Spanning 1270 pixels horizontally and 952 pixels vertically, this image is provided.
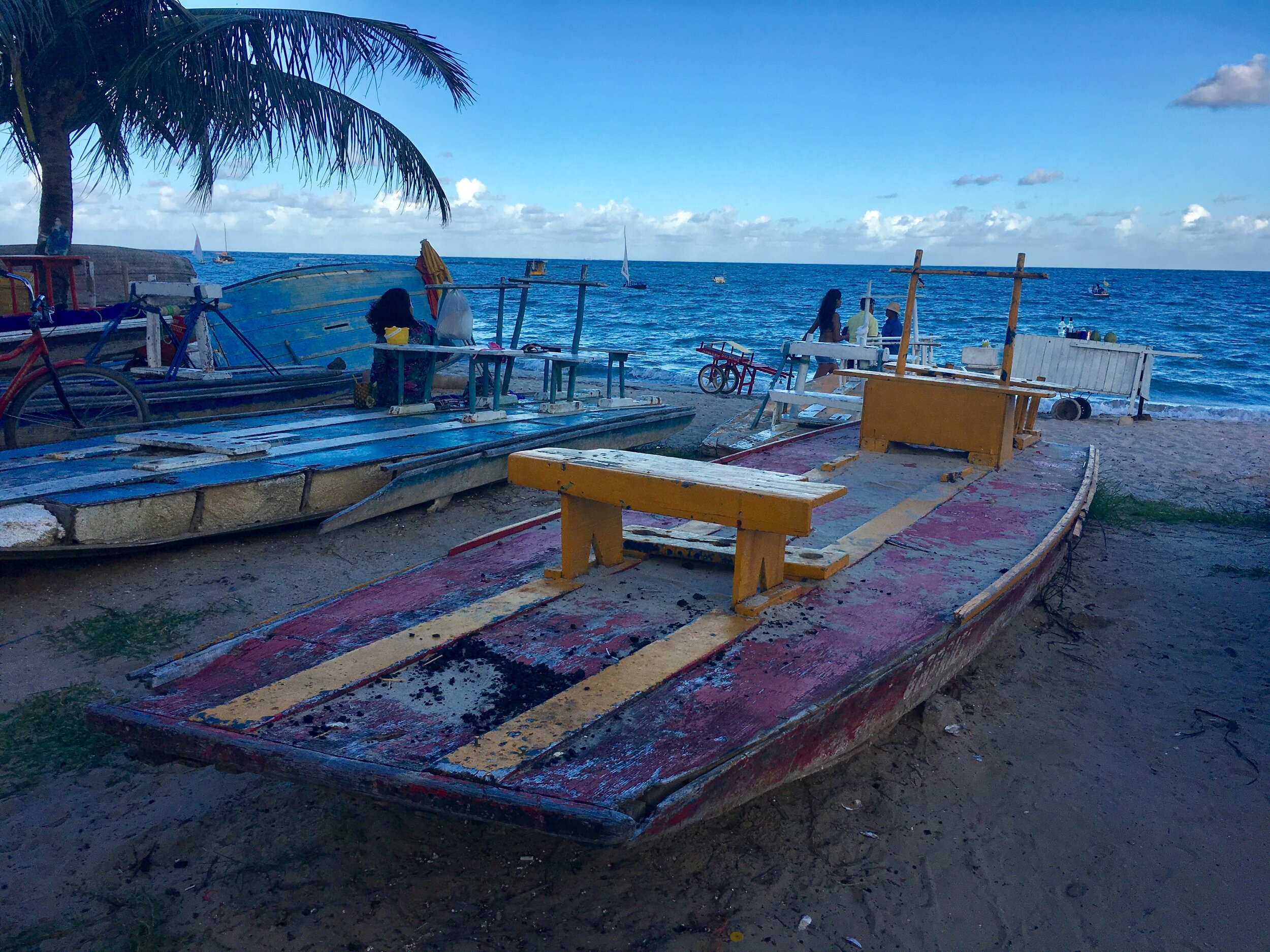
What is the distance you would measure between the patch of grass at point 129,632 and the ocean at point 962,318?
6.36m

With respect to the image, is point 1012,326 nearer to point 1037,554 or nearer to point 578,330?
point 1037,554

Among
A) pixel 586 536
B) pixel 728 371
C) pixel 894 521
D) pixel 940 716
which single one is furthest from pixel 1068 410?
pixel 586 536

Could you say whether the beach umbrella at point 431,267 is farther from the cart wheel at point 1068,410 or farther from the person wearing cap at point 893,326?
the cart wheel at point 1068,410

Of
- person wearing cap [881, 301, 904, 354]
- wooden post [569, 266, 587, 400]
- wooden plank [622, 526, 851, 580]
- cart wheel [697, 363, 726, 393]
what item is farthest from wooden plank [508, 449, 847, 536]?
cart wheel [697, 363, 726, 393]

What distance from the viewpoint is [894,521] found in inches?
191

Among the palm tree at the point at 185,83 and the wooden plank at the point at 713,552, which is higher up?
the palm tree at the point at 185,83

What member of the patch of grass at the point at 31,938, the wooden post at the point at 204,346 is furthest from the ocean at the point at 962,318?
the patch of grass at the point at 31,938

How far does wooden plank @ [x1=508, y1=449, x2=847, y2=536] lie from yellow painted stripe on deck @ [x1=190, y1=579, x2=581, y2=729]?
1.58ft

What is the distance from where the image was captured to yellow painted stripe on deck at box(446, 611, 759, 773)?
2.47 meters

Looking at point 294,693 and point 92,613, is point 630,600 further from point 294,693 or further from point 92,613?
point 92,613

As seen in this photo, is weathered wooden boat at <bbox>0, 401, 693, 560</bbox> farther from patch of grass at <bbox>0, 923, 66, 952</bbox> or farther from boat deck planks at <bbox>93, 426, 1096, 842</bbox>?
patch of grass at <bbox>0, 923, 66, 952</bbox>

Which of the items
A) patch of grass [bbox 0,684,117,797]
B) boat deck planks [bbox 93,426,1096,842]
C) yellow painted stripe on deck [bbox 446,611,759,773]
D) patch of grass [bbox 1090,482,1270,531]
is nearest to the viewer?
boat deck planks [bbox 93,426,1096,842]

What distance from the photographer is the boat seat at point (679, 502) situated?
3.21m

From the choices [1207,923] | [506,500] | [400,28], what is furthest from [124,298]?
[1207,923]
